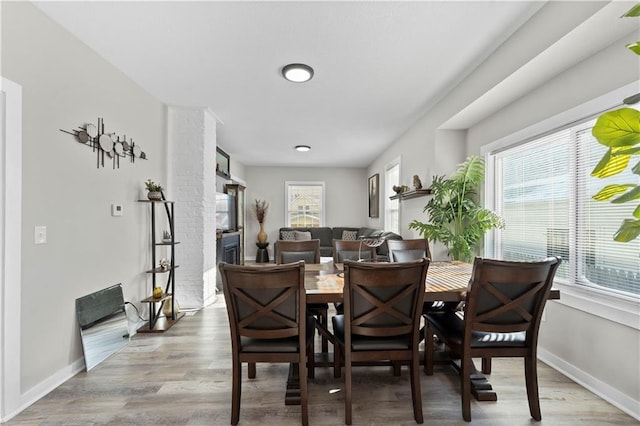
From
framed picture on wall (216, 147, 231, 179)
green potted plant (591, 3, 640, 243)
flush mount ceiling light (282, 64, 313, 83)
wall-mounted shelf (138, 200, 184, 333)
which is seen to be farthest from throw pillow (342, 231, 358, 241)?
green potted plant (591, 3, 640, 243)

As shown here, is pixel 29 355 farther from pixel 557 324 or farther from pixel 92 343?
pixel 557 324

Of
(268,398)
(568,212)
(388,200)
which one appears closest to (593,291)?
(568,212)

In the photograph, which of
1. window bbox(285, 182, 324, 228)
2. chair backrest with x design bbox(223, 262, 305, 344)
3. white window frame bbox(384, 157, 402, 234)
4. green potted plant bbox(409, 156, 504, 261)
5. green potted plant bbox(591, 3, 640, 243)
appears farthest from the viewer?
window bbox(285, 182, 324, 228)

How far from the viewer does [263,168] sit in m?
8.00

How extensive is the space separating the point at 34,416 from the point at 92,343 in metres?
0.63

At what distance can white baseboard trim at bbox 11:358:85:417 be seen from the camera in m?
1.84

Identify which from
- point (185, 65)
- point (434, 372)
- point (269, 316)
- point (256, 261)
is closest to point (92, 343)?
point (269, 316)

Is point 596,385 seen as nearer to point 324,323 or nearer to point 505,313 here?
point 505,313

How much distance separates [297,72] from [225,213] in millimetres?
3168

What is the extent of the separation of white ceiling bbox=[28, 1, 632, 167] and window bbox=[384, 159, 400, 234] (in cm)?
185

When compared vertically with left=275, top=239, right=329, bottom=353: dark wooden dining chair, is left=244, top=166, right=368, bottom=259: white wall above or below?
above

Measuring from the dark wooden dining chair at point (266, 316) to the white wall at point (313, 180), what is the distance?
20.6ft

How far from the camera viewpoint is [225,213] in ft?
17.0

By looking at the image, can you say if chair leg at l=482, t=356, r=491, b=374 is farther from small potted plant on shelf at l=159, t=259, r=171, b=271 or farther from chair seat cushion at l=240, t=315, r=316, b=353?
small potted plant on shelf at l=159, t=259, r=171, b=271
